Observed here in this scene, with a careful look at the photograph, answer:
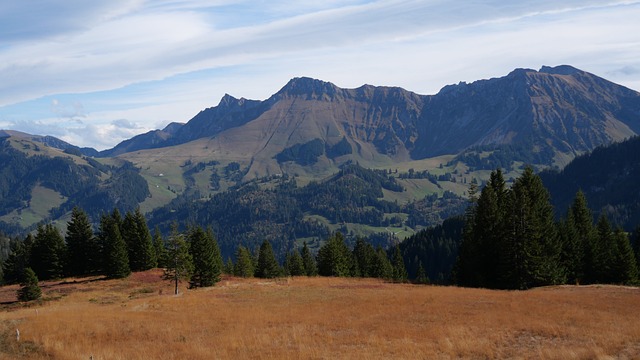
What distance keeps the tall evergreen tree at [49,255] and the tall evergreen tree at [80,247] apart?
1.44m

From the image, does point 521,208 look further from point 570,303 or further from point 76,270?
point 76,270

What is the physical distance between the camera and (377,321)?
3466 cm

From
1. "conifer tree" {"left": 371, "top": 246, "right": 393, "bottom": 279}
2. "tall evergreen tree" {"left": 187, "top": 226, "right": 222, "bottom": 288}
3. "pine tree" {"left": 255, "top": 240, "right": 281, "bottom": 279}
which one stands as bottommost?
"conifer tree" {"left": 371, "top": 246, "right": 393, "bottom": 279}

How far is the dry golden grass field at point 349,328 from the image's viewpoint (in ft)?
80.9

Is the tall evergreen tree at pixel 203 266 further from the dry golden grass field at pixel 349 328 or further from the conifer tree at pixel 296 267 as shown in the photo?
the conifer tree at pixel 296 267

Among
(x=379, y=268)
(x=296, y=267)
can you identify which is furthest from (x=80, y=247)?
(x=379, y=268)

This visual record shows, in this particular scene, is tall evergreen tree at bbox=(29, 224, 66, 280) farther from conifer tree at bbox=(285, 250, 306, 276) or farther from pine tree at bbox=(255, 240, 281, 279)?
conifer tree at bbox=(285, 250, 306, 276)

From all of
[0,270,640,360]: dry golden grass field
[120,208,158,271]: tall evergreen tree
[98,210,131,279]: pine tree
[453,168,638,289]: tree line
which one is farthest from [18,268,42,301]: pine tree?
[453,168,638,289]: tree line

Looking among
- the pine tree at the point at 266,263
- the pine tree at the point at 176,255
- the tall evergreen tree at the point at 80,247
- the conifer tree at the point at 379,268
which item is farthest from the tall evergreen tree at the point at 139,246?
the conifer tree at the point at 379,268

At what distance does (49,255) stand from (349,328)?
240 feet

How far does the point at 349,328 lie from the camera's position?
3250 cm

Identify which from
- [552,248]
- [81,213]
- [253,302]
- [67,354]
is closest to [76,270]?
[81,213]

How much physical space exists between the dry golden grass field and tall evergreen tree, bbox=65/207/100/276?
44581 millimetres

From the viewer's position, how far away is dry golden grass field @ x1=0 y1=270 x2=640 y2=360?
80.9 feet
